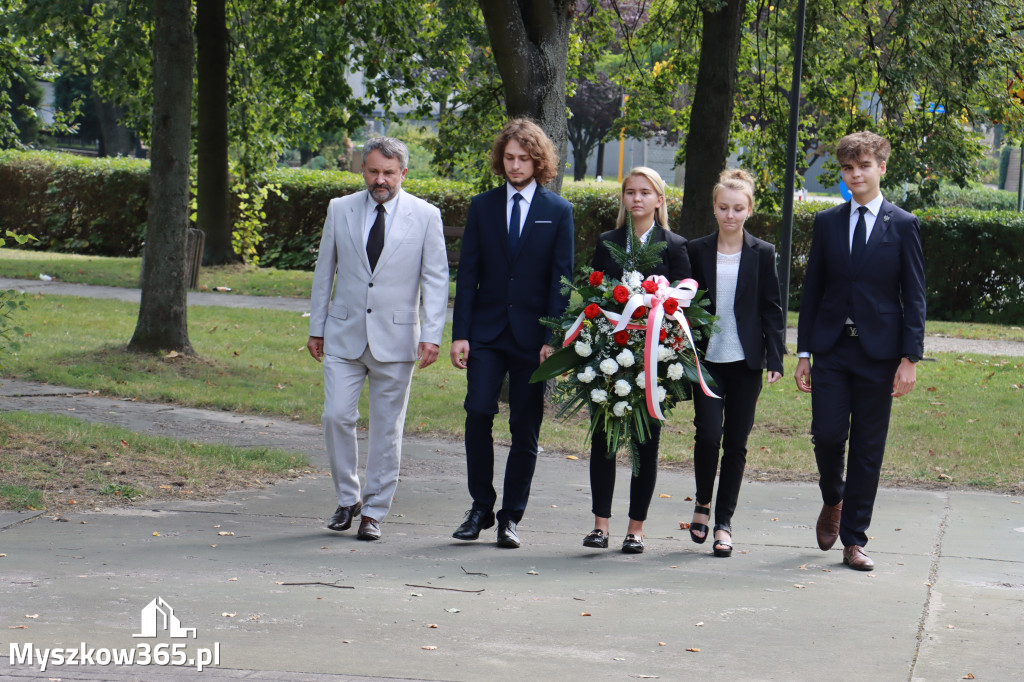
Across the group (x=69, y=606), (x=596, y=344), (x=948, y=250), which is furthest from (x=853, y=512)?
(x=948, y=250)

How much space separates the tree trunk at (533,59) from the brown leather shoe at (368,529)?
461 centimetres

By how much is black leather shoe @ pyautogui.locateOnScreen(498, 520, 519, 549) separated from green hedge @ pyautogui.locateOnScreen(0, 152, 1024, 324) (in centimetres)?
1281

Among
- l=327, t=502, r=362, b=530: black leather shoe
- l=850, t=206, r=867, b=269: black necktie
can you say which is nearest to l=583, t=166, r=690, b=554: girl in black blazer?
l=850, t=206, r=867, b=269: black necktie

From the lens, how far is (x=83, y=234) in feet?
78.3

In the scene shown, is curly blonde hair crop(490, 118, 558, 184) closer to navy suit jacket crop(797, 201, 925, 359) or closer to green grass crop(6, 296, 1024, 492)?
navy suit jacket crop(797, 201, 925, 359)

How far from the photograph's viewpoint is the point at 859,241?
5.71 m

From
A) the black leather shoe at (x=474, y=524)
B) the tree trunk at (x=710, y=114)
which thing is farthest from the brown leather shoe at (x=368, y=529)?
the tree trunk at (x=710, y=114)

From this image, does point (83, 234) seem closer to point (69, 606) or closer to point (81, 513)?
point (81, 513)

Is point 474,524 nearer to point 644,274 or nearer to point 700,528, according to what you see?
point 700,528

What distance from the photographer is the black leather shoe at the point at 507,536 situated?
5.84 m

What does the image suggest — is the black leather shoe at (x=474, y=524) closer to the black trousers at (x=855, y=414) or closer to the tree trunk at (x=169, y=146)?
the black trousers at (x=855, y=414)

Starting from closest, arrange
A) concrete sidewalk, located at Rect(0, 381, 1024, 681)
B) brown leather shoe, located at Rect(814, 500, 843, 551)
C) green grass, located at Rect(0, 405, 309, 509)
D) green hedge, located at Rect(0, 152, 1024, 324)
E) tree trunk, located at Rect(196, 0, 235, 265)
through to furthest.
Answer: concrete sidewalk, located at Rect(0, 381, 1024, 681) → brown leather shoe, located at Rect(814, 500, 843, 551) → green grass, located at Rect(0, 405, 309, 509) → tree trunk, located at Rect(196, 0, 235, 265) → green hedge, located at Rect(0, 152, 1024, 324)

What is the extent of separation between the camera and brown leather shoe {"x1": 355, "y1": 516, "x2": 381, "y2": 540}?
19.4 ft

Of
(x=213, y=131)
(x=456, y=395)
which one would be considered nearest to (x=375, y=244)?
(x=456, y=395)
